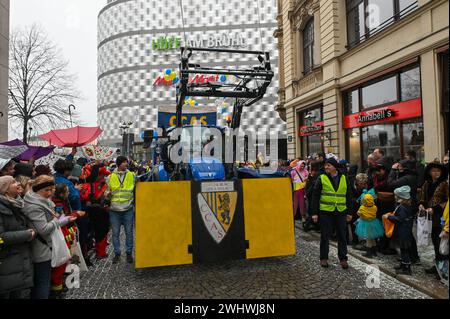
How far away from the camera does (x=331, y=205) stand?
5.15 m

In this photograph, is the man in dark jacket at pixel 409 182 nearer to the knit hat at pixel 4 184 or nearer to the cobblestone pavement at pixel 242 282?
the cobblestone pavement at pixel 242 282

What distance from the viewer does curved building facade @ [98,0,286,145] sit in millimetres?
41219

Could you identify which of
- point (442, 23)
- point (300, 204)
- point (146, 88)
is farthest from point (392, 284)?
point (146, 88)

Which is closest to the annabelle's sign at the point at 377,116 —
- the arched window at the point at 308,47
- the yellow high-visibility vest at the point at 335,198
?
the arched window at the point at 308,47

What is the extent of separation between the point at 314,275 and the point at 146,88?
42864mm

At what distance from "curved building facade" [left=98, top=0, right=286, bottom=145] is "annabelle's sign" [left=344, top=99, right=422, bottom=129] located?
2677 cm

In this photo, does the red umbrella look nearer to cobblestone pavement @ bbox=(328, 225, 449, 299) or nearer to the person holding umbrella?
the person holding umbrella

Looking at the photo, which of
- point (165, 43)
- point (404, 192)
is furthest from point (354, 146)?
point (165, 43)

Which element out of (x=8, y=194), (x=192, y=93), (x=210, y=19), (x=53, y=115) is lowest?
(x=8, y=194)

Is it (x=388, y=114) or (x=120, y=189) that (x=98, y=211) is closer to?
(x=120, y=189)

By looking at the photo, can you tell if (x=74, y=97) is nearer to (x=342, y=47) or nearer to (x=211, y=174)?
(x=342, y=47)

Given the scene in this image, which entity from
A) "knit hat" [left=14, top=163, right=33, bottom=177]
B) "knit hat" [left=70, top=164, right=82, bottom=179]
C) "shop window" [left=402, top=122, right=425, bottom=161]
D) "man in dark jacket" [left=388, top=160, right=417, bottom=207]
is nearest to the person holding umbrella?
"knit hat" [left=14, top=163, right=33, bottom=177]
